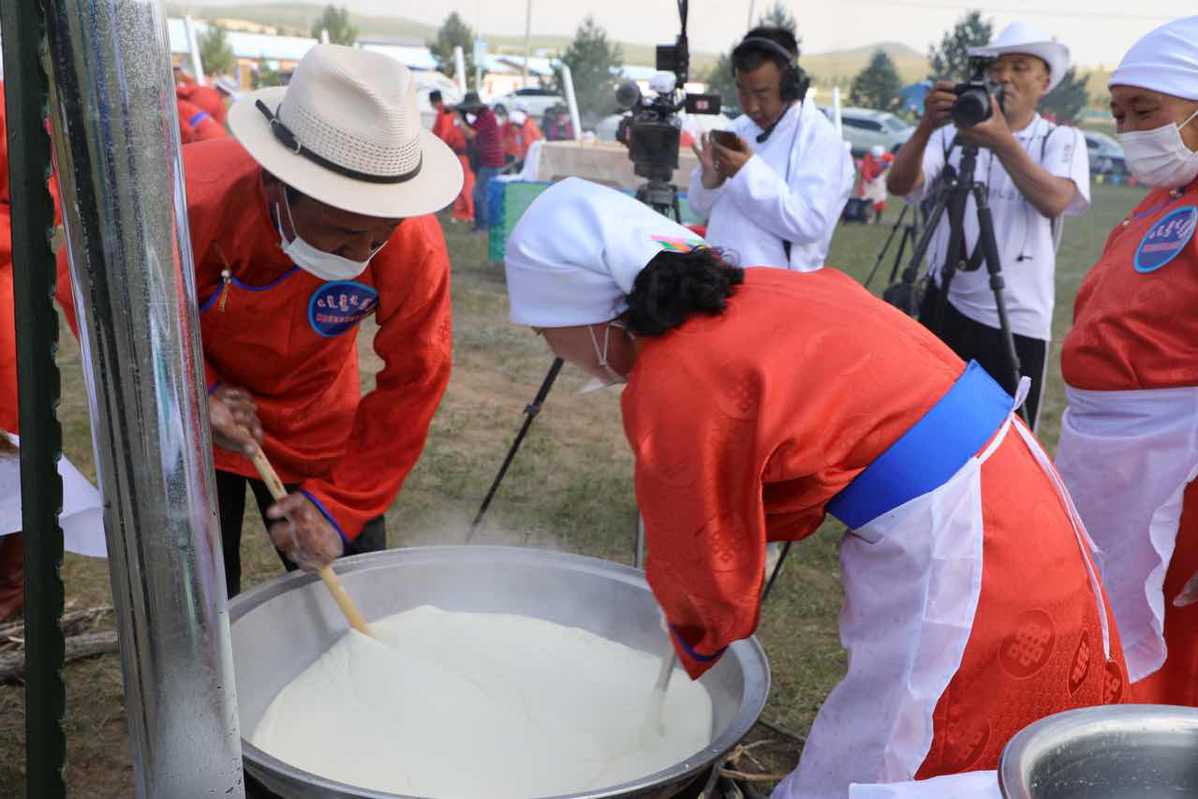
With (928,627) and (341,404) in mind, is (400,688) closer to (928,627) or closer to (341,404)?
(341,404)

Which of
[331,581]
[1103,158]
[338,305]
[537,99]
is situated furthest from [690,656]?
[1103,158]

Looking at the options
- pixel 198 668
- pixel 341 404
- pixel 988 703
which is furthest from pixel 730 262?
pixel 341 404

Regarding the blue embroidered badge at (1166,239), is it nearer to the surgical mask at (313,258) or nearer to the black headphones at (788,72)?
the black headphones at (788,72)

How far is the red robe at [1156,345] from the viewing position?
2.15 m

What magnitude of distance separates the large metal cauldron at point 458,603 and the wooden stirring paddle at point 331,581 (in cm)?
5

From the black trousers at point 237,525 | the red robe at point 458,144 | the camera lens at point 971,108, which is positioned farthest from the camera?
the red robe at point 458,144

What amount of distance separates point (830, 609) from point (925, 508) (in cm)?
214

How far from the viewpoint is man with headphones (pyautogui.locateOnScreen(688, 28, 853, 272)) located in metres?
3.21

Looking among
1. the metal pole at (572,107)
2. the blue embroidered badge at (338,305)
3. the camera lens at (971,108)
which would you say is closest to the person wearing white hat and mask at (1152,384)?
the camera lens at (971,108)

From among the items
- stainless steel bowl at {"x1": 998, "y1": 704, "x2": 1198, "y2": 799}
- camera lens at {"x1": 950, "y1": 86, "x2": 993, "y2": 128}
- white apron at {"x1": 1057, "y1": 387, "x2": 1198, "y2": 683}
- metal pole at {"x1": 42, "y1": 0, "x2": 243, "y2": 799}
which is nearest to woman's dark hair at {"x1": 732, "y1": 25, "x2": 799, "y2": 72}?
camera lens at {"x1": 950, "y1": 86, "x2": 993, "y2": 128}

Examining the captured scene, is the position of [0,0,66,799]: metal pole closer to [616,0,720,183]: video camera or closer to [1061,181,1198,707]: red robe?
[1061,181,1198,707]: red robe

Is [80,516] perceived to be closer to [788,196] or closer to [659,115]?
[788,196]

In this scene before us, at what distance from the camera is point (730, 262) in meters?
1.54

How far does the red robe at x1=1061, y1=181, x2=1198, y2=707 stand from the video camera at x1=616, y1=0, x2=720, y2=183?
1.46 meters
